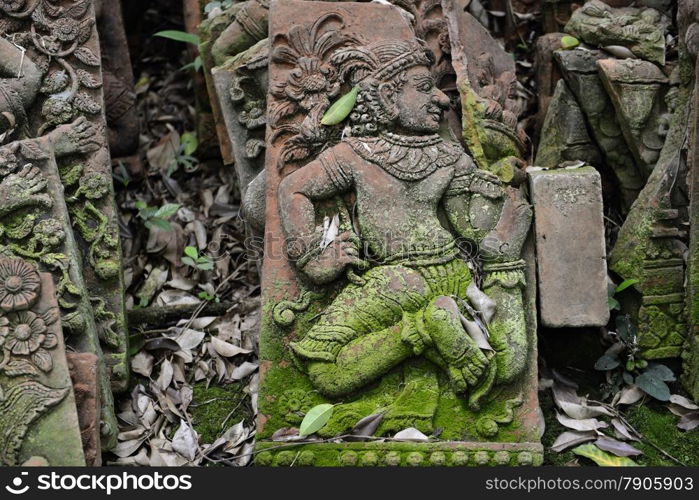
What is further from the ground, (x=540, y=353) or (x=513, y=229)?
(x=513, y=229)

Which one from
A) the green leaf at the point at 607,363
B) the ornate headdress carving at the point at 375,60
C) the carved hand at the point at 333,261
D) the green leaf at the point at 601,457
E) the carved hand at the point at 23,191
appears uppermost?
the ornate headdress carving at the point at 375,60

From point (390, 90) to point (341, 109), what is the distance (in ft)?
0.80

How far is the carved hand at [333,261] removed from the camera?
15.9 feet

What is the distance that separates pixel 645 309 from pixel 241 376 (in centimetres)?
198

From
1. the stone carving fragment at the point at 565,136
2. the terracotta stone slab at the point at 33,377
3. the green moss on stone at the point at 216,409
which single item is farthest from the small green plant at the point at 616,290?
the terracotta stone slab at the point at 33,377

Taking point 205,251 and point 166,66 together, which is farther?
point 166,66

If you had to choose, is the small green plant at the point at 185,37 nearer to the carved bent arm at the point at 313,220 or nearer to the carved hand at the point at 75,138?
the carved hand at the point at 75,138

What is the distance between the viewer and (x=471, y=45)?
5594 millimetres

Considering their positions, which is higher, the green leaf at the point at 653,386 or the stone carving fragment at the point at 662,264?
the stone carving fragment at the point at 662,264

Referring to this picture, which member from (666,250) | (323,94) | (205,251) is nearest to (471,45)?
(323,94)

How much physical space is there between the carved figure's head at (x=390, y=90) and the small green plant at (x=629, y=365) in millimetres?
1342

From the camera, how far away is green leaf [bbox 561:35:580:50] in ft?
19.3

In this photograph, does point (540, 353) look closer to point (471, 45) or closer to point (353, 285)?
point (353, 285)

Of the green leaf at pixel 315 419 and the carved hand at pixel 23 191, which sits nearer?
the green leaf at pixel 315 419
